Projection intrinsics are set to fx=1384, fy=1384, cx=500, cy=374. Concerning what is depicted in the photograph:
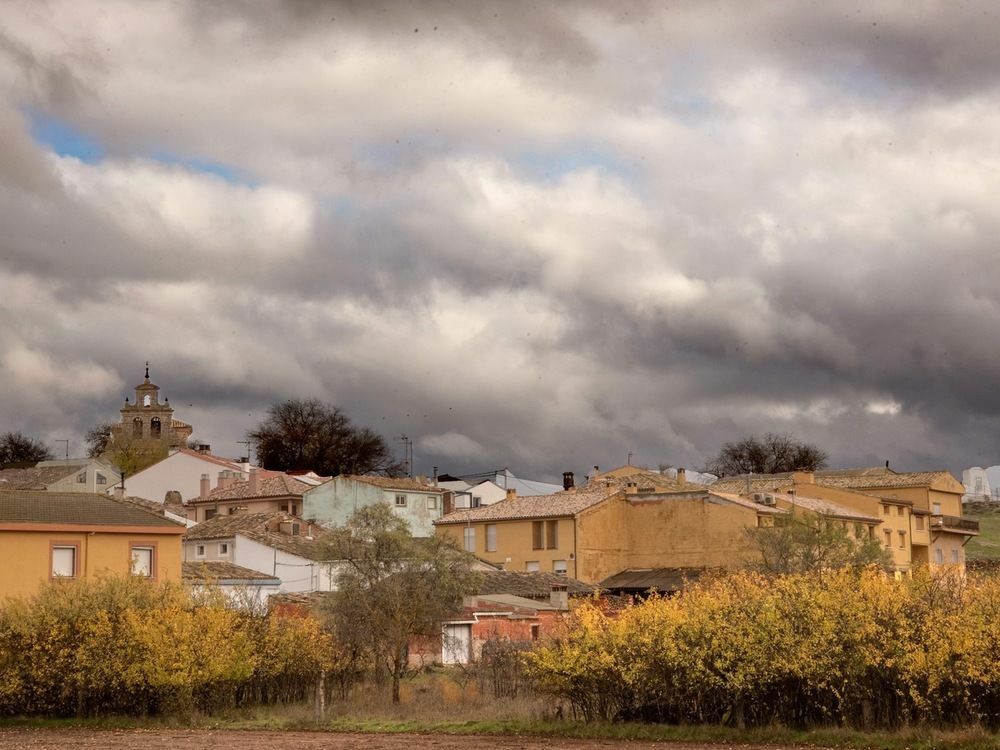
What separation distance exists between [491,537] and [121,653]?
4544 cm

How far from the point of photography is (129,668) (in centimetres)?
3588

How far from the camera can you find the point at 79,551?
151 ft

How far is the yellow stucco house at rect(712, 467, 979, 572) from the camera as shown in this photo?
303ft

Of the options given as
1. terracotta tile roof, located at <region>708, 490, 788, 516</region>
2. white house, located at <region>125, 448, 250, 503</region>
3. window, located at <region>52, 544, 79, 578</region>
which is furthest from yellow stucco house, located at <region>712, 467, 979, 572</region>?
window, located at <region>52, 544, 79, 578</region>

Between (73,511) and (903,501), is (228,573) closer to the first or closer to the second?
(73,511)

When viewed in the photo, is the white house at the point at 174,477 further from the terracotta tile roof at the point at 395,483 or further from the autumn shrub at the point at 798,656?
the autumn shrub at the point at 798,656

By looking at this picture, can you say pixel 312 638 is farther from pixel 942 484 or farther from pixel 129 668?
pixel 942 484

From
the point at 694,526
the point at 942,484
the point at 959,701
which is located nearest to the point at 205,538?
the point at 694,526

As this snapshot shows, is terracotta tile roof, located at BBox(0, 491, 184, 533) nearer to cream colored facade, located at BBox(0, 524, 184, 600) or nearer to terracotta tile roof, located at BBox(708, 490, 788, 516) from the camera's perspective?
cream colored facade, located at BBox(0, 524, 184, 600)

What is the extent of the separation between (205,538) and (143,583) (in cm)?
2919

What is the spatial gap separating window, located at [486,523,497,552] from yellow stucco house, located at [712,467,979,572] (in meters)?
18.6

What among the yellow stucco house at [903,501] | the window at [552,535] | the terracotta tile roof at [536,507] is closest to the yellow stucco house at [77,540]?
the window at [552,535]

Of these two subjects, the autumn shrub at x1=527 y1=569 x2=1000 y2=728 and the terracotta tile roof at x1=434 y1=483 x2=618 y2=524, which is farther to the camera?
the terracotta tile roof at x1=434 y1=483 x2=618 y2=524

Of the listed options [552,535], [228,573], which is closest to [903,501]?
[552,535]
